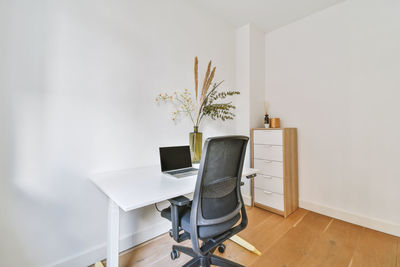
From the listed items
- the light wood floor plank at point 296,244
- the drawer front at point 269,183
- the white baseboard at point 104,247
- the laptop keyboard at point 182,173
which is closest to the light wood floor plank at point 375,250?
the light wood floor plank at point 296,244

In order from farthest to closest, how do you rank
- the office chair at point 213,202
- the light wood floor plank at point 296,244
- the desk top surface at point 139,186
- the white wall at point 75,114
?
1. the light wood floor plank at point 296,244
2. the white wall at point 75,114
3. the office chair at point 213,202
4. the desk top surface at point 139,186

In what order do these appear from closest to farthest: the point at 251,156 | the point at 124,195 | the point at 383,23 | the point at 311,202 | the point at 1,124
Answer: the point at 124,195 < the point at 1,124 < the point at 383,23 < the point at 311,202 < the point at 251,156

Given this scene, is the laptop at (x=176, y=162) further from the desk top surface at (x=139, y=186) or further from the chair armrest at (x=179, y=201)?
the chair armrest at (x=179, y=201)

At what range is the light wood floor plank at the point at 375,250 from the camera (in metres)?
1.36

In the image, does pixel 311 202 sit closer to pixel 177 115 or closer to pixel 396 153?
pixel 396 153

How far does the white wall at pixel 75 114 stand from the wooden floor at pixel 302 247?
23cm

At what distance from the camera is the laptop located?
1449 mm

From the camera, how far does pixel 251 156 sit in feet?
8.14

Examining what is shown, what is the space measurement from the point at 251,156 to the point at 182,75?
4.79 ft

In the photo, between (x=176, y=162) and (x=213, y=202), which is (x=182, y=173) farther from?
(x=213, y=202)

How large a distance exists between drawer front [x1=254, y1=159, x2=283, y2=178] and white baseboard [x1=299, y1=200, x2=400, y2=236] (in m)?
0.64

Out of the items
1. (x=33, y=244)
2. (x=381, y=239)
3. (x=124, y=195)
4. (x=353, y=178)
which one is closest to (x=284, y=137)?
(x=353, y=178)

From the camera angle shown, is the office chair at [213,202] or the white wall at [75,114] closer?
the office chair at [213,202]

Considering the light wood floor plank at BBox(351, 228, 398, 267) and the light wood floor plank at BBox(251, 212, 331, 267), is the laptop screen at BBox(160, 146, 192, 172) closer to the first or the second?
the light wood floor plank at BBox(251, 212, 331, 267)
